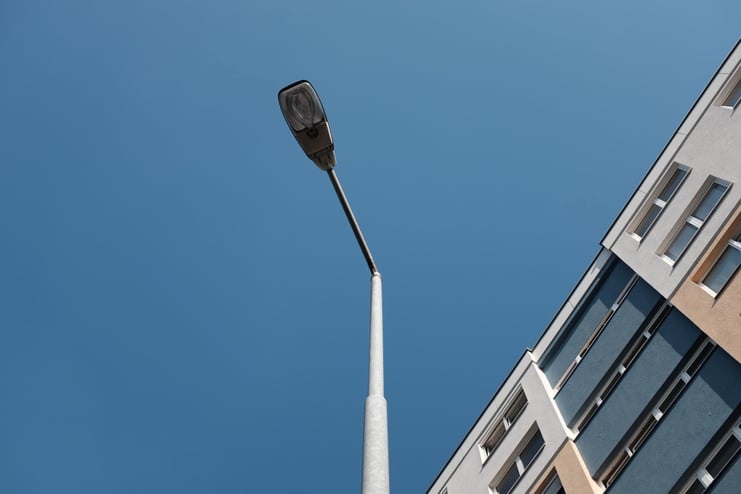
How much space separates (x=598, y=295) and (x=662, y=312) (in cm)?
375

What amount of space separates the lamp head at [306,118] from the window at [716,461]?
35.4ft

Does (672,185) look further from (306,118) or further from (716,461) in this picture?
(306,118)

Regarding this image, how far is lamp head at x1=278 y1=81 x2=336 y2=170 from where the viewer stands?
265 inches

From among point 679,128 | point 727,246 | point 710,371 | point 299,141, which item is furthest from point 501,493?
point 299,141

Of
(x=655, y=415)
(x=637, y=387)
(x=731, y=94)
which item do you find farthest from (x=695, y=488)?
(x=731, y=94)

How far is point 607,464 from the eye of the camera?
1514 cm

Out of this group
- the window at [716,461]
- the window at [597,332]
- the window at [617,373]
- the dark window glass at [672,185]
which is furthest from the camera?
the window at [597,332]

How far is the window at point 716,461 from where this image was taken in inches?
486

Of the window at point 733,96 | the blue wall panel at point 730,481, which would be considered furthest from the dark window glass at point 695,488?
the window at point 733,96

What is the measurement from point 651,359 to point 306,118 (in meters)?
12.7

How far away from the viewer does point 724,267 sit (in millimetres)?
14648

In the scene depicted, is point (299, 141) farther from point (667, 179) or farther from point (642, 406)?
point (667, 179)

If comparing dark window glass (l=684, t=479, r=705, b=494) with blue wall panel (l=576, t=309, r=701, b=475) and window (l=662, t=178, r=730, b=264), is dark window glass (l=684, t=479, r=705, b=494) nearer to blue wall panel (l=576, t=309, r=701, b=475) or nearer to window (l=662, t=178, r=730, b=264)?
blue wall panel (l=576, t=309, r=701, b=475)

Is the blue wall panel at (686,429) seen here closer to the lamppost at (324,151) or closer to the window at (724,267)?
the window at (724,267)
